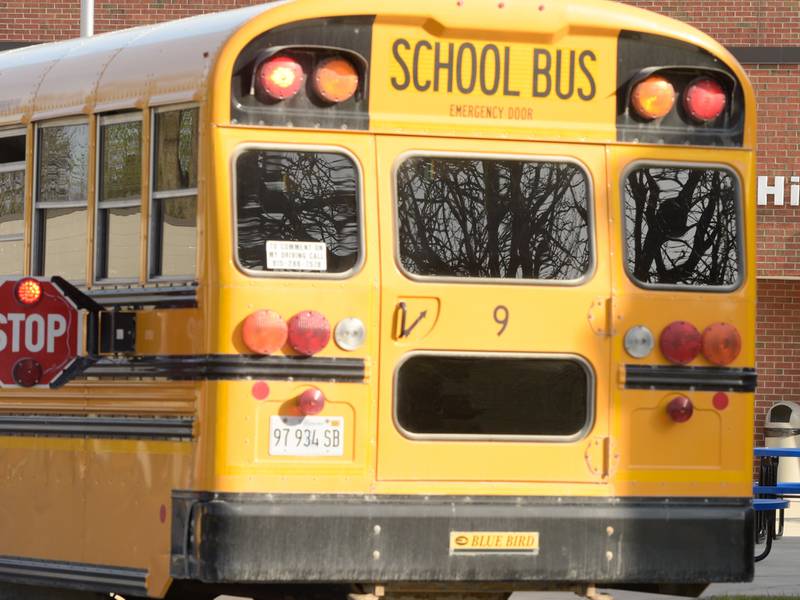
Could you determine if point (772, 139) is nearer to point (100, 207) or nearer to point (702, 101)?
point (702, 101)

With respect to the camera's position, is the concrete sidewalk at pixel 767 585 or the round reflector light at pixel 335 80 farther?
the concrete sidewalk at pixel 767 585

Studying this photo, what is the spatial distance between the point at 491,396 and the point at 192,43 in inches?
73.1

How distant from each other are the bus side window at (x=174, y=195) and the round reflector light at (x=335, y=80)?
506 mm

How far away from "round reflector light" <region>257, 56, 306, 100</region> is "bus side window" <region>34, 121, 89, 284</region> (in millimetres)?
1068

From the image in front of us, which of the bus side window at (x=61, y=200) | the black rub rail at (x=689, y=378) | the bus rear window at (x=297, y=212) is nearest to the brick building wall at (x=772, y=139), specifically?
the black rub rail at (x=689, y=378)

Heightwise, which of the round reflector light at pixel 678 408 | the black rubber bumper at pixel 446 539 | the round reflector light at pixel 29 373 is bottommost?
the black rubber bumper at pixel 446 539

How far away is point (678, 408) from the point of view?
841cm

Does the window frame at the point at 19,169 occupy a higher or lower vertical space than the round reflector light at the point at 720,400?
higher

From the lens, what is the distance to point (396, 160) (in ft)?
26.5

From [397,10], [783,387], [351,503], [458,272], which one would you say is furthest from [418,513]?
[783,387]

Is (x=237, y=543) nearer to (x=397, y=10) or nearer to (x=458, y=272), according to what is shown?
(x=458, y=272)

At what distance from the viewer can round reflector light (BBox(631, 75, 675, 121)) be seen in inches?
332

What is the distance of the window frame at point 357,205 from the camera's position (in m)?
7.81

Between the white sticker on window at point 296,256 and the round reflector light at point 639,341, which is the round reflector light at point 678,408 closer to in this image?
the round reflector light at point 639,341
